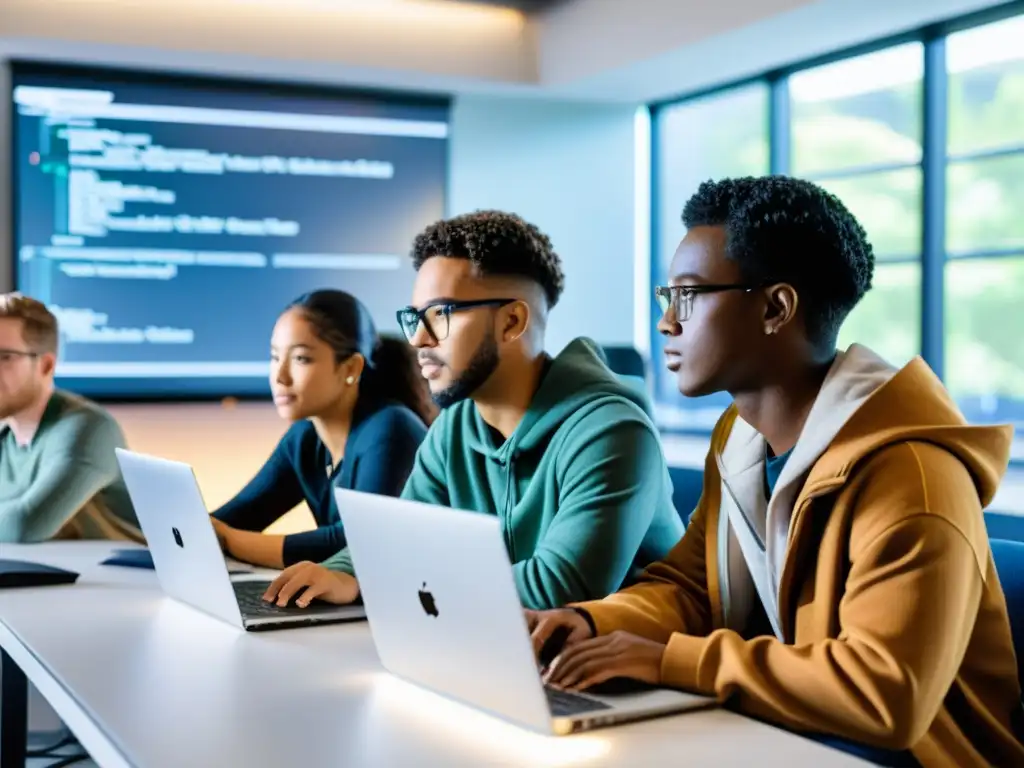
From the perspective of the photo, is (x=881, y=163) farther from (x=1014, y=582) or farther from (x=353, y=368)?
(x=1014, y=582)

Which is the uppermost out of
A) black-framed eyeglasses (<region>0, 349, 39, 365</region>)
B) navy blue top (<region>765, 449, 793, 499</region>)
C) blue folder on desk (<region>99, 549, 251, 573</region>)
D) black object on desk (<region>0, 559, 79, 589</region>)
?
black-framed eyeglasses (<region>0, 349, 39, 365</region>)

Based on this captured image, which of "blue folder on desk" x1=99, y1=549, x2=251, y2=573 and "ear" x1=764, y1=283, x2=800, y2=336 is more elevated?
"ear" x1=764, y1=283, x2=800, y2=336

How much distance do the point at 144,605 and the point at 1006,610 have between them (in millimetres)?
1298

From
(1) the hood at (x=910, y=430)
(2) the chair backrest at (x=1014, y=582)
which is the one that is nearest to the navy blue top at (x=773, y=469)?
(1) the hood at (x=910, y=430)

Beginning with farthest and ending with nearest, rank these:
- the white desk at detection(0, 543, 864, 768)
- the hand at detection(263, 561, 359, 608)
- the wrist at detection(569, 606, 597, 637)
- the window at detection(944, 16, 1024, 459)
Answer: the window at detection(944, 16, 1024, 459) → the hand at detection(263, 561, 359, 608) → the wrist at detection(569, 606, 597, 637) → the white desk at detection(0, 543, 864, 768)

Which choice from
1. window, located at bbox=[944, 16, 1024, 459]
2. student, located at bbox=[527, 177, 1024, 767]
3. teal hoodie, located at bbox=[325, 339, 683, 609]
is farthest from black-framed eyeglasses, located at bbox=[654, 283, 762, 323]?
window, located at bbox=[944, 16, 1024, 459]

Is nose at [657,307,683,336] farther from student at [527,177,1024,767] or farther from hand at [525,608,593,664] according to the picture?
hand at [525,608,593,664]

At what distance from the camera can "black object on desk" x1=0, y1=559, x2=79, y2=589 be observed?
2.11 meters

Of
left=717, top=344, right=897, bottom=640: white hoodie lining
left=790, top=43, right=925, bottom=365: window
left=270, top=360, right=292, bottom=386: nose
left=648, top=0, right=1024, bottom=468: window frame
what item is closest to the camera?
left=717, top=344, right=897, bottom=640: white hoodie lining

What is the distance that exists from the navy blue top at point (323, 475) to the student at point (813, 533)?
88 centimetres

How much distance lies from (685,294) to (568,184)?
4248 mm

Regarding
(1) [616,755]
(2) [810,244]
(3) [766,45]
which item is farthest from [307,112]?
(1) [616,755]

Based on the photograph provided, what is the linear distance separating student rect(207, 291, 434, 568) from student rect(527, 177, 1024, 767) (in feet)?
2.95

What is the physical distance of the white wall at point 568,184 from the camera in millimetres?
5500
